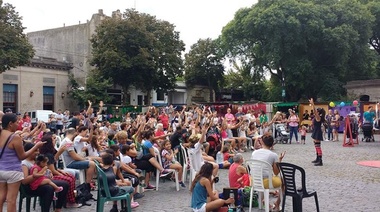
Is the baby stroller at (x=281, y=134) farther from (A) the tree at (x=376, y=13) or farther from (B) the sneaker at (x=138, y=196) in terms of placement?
(A) the tree at (x=376, y=13)

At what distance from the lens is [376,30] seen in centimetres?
4734

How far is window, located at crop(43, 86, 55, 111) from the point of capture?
4238 cm

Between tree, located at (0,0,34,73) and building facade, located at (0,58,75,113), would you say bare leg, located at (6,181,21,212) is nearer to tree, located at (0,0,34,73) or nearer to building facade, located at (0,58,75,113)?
tree, located at (0,0,34,73)

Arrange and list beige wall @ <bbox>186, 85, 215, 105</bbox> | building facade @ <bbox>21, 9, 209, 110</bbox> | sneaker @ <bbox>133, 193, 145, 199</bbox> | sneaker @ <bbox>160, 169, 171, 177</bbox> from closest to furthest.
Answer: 1. sneaker @ <bbox>133, 193, 145, 199</bbox>
2. sneaker @ <bbox>160, 169, 171, 177</bbox>
3. building facade @ <bbox>21, 9, 209, 110</bbox>
4. beige wall @ <bbox>186, 85, 215, 105</bbox>

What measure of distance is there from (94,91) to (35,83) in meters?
5.68

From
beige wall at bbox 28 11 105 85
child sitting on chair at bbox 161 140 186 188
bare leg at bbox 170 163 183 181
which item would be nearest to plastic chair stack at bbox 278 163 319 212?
bare leg at bbox 170 163 183 181

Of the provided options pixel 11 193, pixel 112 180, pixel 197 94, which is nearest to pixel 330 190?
pixel 112 180

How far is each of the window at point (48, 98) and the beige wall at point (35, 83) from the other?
31 centimetres

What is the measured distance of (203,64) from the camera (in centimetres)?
5641

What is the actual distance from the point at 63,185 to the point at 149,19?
40.2 m

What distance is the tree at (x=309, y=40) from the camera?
38844 millimetres

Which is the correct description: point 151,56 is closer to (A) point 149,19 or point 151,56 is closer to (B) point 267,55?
(A) point 149,19

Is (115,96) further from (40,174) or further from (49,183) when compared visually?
(40,174)

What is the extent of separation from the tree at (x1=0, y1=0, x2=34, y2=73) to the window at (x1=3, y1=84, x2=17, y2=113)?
600 centimetres
